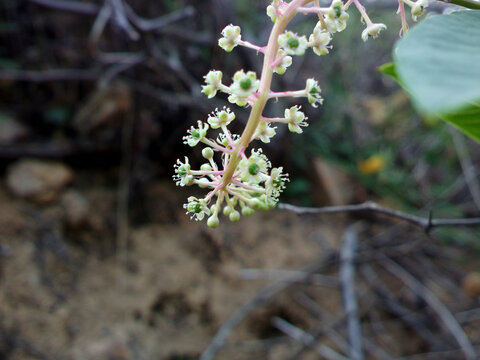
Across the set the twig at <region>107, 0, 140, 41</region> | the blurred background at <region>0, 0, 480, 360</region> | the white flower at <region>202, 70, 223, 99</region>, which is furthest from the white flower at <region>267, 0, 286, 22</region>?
the blurred background at <region>0, 0, 480, 360</region>

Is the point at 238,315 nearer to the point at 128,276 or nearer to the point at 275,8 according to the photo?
the point at 128,276

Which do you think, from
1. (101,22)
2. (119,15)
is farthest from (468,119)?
(101,22)

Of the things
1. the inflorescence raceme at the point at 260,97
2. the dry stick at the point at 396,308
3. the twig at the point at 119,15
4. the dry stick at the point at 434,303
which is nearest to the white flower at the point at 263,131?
the inflorescence raceme at the point at 260,97

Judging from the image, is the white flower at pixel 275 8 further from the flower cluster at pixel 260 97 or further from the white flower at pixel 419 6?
the white flower at pixel 419 6

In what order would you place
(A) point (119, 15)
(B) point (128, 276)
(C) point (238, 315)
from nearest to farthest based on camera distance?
(A) point (119, 15), (C) point (238, 315), (B) point (128, 276)

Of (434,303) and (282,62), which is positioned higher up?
(282,62)

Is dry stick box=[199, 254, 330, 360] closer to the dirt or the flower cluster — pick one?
the dirt
